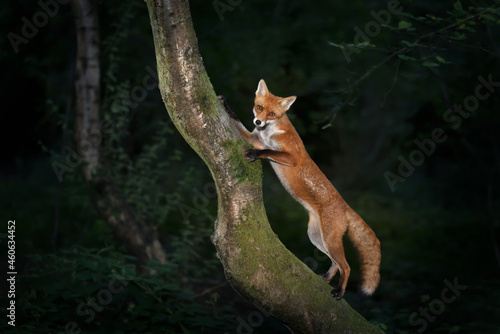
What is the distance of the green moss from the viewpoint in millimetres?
3814

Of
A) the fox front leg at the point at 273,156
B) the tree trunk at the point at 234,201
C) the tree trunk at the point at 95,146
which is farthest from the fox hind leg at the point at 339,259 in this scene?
the tree trunk at the point at 95,146

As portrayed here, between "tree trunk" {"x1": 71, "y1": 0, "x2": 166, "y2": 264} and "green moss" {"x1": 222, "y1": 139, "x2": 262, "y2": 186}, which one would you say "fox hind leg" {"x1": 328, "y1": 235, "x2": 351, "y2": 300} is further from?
"tree trunk" {"x1": 71, "y1": 0, "x2": 166, "y2": 264}

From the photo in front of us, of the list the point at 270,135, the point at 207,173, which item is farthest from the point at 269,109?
the point at 207,173

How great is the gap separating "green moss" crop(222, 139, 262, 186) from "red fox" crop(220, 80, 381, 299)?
25 centimetres

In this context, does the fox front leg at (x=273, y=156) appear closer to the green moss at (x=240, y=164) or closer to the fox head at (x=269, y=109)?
the green moss at (x=240, y=164)

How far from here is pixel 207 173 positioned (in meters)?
11.6

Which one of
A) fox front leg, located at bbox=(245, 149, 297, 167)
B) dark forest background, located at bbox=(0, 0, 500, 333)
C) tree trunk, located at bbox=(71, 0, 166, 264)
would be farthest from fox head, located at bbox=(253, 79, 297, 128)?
tree trunk, located at bbox=(71, 0, 166, 264)

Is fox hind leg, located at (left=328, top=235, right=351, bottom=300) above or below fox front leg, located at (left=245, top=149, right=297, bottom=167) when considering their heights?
below

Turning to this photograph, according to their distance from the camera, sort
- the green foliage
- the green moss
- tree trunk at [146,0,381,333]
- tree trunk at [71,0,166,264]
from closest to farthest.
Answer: tree trunk at [146,0,381,333] → the green moss → the green foliage → tree trunk at [71,0,166,264]

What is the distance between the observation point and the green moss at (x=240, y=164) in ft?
12.5

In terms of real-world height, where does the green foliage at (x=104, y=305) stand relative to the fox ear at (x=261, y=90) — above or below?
below

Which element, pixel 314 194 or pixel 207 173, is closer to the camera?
pixel 314 194

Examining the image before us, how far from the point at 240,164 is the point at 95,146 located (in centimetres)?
417

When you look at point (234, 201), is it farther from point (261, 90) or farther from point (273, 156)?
point (261, 90)
